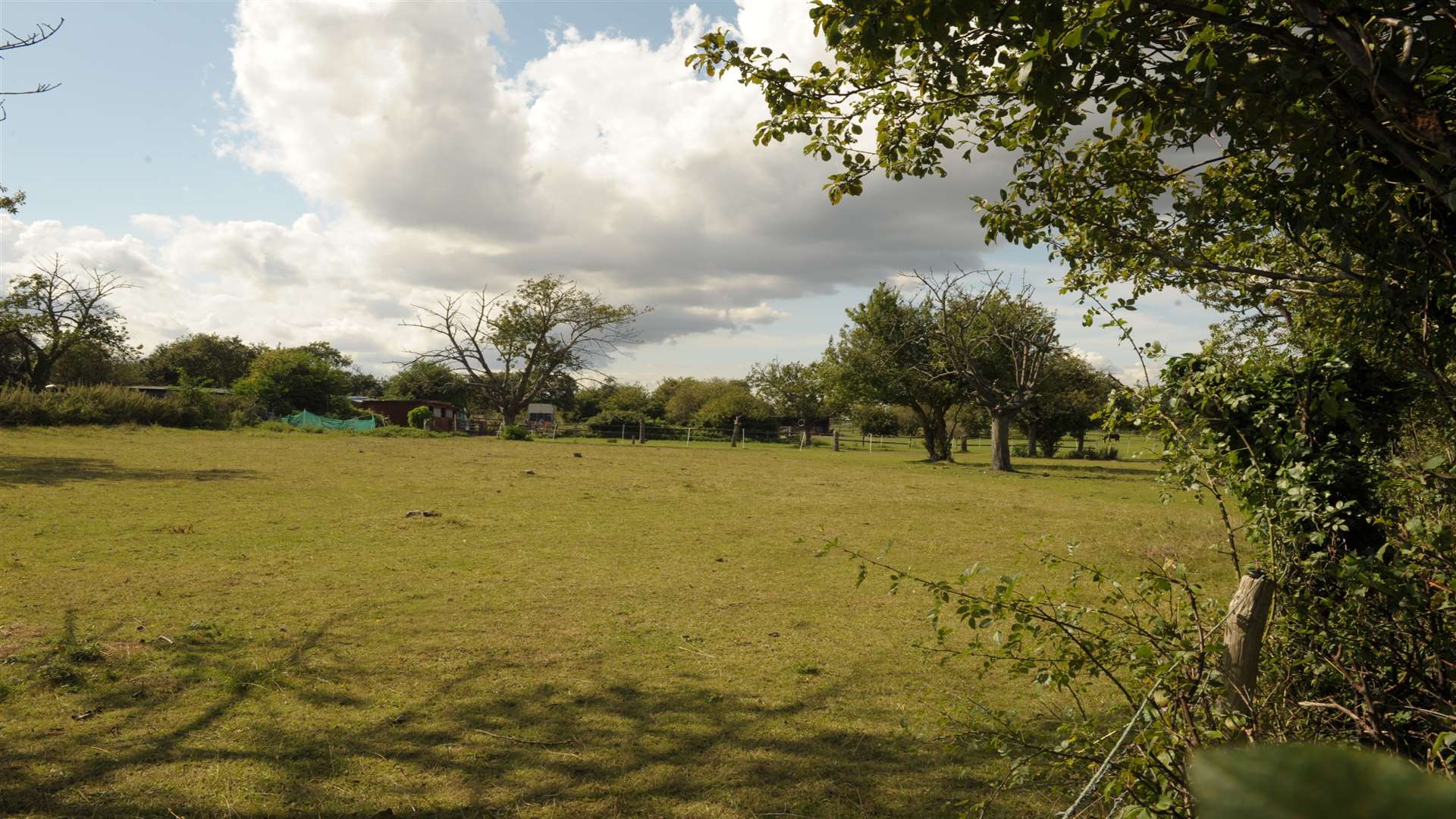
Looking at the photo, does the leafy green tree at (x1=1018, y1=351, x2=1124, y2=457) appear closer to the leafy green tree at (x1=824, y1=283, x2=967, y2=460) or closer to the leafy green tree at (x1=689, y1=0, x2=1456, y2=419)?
the leafy green tree at (x1=824, y1=283, x2=967, y2=460)

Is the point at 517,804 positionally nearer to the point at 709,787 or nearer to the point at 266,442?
the point at 709,787

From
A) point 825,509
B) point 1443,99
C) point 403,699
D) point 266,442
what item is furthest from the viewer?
point 266,442

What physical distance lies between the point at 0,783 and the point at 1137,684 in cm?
557

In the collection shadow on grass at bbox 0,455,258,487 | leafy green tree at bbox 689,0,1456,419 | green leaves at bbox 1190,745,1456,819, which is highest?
leafy green tree at bbox 689,0,1456,419

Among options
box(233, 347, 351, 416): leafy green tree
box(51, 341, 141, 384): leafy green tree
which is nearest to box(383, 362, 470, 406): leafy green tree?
box(233, 347, 351, 416): leafy green tree

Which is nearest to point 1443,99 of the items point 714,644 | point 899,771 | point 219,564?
point 899,771

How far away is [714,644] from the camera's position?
22.2 feet

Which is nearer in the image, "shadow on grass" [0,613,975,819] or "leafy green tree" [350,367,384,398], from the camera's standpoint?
"shadow on grass" [0,613,975,819]

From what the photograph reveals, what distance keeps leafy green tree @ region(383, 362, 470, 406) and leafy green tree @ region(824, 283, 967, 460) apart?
51.6 meters

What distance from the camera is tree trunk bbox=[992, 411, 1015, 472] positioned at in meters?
30.4

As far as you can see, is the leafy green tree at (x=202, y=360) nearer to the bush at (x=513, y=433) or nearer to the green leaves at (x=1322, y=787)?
the bush at (x=513, y=433)

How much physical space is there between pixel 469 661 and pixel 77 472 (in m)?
15.5

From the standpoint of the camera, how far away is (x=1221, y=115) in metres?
3.14

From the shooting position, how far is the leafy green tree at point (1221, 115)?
8.73 feet
